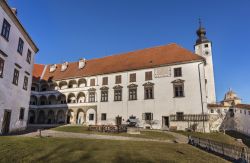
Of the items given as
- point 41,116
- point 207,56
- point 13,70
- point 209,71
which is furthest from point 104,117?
point 207,56

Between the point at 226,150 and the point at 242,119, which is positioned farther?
the point at 242,119

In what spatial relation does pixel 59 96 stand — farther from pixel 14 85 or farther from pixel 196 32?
pixel 196 32

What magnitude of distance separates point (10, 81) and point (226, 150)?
2008 cm

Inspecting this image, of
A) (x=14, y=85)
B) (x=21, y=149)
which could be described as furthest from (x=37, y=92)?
(x=21, y=149)

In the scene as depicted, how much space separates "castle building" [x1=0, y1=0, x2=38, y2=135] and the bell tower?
39578 mm

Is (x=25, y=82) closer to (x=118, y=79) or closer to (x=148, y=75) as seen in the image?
(x=118, y=79)

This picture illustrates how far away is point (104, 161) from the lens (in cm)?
1008

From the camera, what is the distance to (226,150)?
45.7 feet

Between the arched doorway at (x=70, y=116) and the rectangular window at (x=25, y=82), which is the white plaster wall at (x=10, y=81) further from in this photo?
the arched doorway at (x=70, y=116)

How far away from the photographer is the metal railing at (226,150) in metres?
11.9

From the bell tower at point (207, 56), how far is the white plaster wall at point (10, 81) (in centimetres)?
3997

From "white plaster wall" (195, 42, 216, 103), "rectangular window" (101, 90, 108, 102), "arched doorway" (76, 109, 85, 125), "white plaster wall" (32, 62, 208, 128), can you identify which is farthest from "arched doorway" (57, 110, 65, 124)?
"white plaster wall" (195, 42, 216, 103)

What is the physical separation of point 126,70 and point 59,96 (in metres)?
17.8

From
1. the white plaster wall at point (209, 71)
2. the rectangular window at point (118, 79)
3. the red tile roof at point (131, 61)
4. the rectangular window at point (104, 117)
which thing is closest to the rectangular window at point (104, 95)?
the rectangular window at point (104, 117)
